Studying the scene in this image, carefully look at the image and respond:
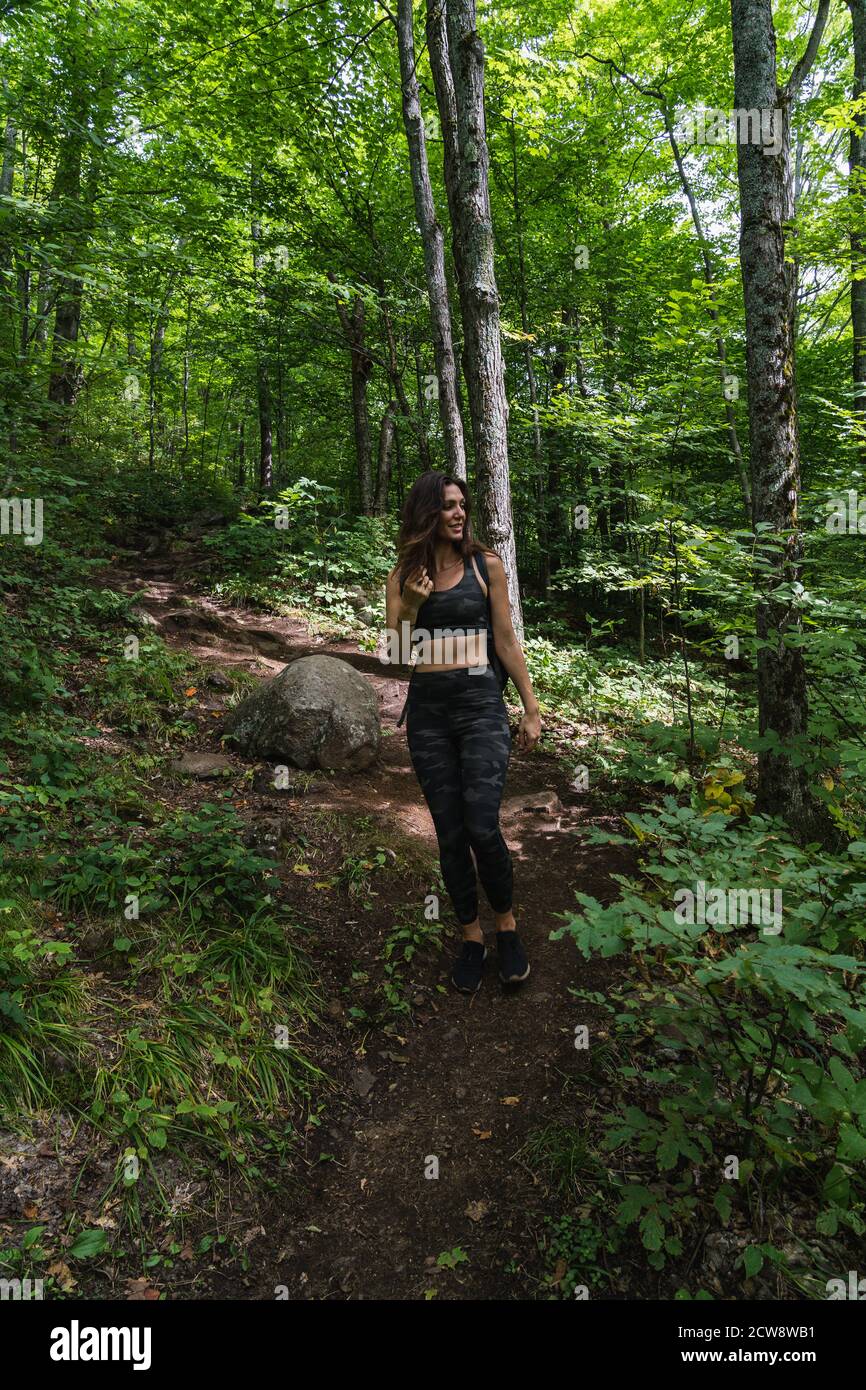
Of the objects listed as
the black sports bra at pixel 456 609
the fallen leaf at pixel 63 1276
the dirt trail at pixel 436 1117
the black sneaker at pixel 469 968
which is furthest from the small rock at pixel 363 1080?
the black sports bra at pixel 456 609

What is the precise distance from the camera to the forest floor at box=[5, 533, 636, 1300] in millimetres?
2217

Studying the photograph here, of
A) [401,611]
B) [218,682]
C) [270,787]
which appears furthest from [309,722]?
[401,611]

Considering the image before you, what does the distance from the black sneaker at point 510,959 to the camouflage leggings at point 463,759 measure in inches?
10.5

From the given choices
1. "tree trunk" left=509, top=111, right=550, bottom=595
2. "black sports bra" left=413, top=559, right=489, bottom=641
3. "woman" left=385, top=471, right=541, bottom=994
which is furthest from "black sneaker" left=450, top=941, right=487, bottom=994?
"tree trunk" left=509, top=111, right=550, bottom=595

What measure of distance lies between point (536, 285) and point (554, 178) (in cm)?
168

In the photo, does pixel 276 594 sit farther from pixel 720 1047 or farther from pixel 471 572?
pixel 720 1047

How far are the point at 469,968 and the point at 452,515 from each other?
2.39 metres

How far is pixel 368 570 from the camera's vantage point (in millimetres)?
10586

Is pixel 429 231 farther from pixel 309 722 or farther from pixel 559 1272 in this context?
pixel 559 1272

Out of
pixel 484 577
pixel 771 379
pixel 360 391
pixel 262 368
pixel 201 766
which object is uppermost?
pixel 262 368

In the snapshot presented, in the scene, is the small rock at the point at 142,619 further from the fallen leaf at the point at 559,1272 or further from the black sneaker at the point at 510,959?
the fallen leaf at the point at 559,1272

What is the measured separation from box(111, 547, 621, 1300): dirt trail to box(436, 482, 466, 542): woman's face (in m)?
1.60

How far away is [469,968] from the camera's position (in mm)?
3428

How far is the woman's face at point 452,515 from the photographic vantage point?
3221 millimetres
